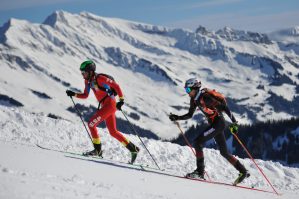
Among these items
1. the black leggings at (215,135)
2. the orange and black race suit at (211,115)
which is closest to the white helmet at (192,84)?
the orange and black race suit at (211,115)

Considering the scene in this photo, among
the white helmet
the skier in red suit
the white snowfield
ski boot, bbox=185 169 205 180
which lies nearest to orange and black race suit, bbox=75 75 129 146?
the skier in red suit

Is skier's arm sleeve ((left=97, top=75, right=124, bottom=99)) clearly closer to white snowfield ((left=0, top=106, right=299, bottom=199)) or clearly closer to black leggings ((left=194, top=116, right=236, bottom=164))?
white snowfield ((left=0, top=106, right=299, bottom=199))

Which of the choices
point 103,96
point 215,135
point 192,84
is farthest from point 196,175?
point 103,96

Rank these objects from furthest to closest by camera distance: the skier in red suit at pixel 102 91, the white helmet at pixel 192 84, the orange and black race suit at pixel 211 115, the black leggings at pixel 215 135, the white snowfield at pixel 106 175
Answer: the skier in red suit at pixel 102 91 → the black leggings at pixel 215 135 → the white helmet at pixel 192 84 → the orange and black race suit at pixel 211 115 → the white snowfield at pixel 106 175

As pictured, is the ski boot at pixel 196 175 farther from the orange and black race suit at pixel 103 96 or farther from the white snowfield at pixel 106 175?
the orange and black race suit at pixel 103 96

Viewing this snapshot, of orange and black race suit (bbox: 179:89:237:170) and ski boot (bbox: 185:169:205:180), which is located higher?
orange and black race suit (bbox: 179:89:237:170)

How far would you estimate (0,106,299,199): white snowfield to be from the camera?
8.55 meters

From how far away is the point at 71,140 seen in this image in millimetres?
24000

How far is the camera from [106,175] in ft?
37.5

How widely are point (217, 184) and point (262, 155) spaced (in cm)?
14364

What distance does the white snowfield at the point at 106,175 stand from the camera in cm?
855

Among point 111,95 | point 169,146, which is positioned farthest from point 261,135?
point 111,95

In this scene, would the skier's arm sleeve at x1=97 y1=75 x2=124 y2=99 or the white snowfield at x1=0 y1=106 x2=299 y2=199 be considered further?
the skier's arm sleeve at x1=97 y1=75 x2=124 y2=99

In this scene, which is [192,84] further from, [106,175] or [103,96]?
[106,175]
